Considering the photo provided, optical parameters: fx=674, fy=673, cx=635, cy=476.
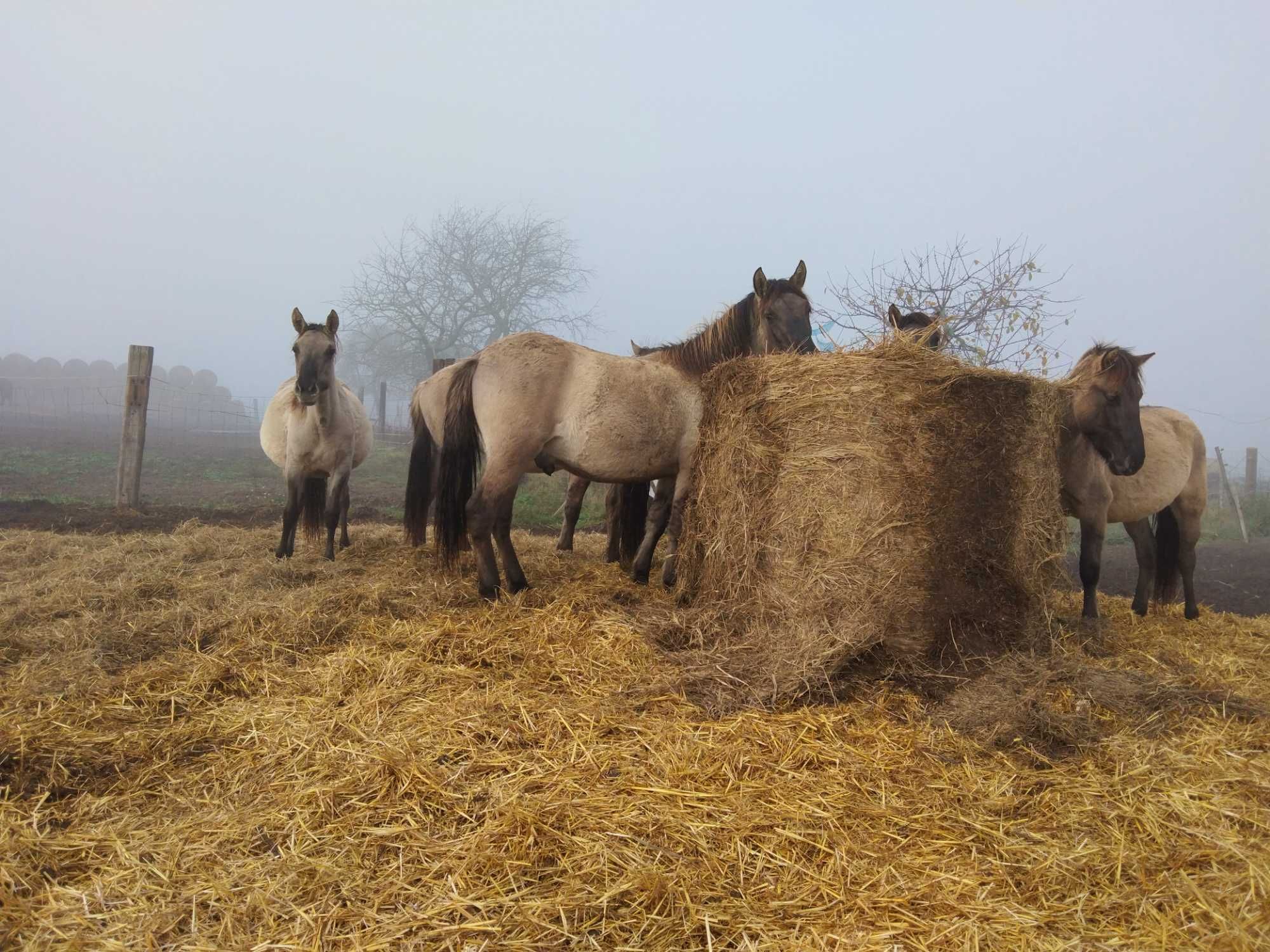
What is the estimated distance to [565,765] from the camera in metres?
2.60

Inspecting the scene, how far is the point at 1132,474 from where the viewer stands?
224 inches

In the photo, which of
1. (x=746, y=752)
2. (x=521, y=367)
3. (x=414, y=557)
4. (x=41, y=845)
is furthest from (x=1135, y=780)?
(x=414, y=557)

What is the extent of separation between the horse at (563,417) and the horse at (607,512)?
3.45 ft

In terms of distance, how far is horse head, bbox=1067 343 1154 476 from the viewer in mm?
5340

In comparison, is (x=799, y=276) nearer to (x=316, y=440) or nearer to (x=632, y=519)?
(x=632, y=519)

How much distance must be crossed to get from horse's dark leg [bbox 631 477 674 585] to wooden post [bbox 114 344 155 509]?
7939 mm

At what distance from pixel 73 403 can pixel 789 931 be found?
168 ft

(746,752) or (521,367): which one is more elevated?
(521,367)

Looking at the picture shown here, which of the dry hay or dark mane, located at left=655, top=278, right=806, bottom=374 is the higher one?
dark mane, located at left=655, top=278, right=806, bottom=374

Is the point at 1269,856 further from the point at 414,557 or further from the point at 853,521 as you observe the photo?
the point at 414,557

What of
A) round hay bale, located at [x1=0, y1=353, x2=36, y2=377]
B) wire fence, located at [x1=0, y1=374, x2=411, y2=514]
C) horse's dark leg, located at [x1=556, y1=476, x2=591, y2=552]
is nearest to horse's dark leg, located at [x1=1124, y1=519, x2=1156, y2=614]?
horse's dark leg, located at [x1=556, y1=476, x2=591, y2=552]

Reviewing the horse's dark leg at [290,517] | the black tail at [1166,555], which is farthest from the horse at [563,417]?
the black tail at [1166,555]

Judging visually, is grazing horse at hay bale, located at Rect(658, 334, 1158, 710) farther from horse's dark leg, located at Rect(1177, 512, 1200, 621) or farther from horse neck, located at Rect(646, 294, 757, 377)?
horse's dark leg, located at Rect(1177, 512, 1200, 621)

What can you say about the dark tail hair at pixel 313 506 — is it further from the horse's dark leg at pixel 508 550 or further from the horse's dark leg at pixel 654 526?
the horse's dark leg at pixel 654 526
